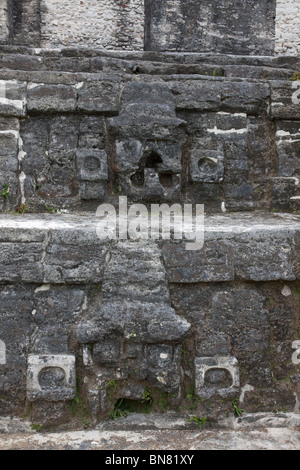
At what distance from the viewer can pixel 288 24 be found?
8.81 metres

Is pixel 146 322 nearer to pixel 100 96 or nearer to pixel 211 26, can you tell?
pixel 100 96

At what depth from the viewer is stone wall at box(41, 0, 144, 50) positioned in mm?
8273

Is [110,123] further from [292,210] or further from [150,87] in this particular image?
[292,210]

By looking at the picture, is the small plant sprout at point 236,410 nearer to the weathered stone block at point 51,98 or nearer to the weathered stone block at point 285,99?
the weathered stone block at point 285,99

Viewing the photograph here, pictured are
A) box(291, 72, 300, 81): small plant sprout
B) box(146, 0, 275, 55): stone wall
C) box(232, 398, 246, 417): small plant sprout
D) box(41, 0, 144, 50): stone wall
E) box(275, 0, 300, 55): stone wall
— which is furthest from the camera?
box(275, 0, 300, 55): stone wall

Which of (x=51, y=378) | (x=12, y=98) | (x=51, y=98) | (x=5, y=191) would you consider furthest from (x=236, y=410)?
(x=12, y=98)

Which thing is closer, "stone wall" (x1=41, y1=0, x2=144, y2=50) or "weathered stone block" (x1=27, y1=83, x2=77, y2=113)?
"weathered stone block" (x1=27, y1=83, x2=77, y2=113)

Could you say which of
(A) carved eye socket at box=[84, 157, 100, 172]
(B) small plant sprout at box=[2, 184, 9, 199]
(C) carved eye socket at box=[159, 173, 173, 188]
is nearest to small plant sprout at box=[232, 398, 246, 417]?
(C) carved eye socket at box=[159, 173, 173, 188]

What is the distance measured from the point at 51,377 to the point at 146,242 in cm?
90

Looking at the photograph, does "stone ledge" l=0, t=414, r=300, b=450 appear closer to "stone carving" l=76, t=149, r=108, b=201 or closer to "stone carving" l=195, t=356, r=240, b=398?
"stone carving" l=195, t=356, r=240, b=398

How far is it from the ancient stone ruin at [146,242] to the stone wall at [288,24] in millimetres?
5842

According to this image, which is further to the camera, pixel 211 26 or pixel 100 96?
pixel 211 26

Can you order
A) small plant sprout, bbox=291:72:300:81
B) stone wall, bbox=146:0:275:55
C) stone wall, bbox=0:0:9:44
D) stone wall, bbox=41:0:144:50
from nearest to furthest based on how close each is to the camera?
small plant sprout, bbox=291:72:300:81, stone wall, bbox=146:0:275:55, stone wall, bbox=0:0:9:44, stone wall, bbox=41:0:144:50

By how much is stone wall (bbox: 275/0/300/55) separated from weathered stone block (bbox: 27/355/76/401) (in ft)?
28.0
